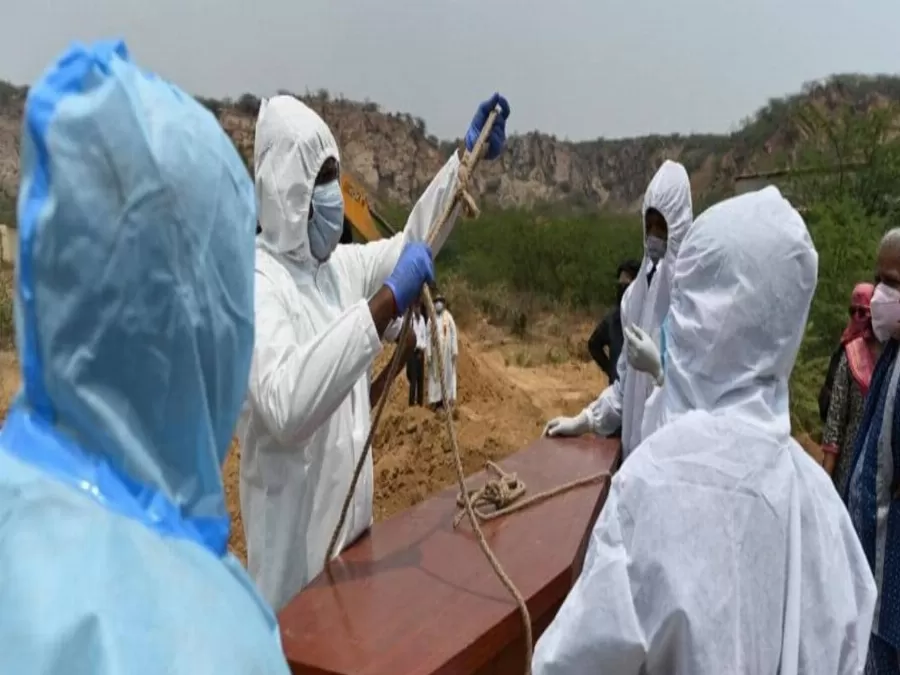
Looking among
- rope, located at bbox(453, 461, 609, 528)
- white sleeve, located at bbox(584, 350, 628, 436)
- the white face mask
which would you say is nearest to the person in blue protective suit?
rope, located at bbox(453, 461, 609, 528)

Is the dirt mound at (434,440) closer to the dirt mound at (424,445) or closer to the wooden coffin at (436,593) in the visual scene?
the dirt mound at (424,445)

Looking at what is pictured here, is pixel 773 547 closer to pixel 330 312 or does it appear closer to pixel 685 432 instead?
pixel 685 432

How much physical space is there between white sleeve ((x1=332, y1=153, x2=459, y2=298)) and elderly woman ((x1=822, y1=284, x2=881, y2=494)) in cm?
215

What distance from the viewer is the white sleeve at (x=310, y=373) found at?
2072 millimetres

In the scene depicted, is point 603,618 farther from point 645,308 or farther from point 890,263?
point 890,263

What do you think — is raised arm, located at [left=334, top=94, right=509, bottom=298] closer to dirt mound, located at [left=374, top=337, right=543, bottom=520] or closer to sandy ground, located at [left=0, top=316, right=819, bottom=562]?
sandy ground, located at [left=0, top=316, right=819, bottom=562]

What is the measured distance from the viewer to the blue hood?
2.72 ft

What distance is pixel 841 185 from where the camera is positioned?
1495 centimetres

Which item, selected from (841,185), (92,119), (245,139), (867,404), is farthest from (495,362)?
(245,139)

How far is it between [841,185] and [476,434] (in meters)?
8.47

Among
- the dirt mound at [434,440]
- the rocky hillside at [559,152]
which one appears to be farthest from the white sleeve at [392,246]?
the rocky hillside at [559,152]

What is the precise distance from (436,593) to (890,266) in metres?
2.85

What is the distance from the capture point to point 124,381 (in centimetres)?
87

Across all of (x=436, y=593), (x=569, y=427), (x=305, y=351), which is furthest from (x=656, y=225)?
(x=436, y=593)
